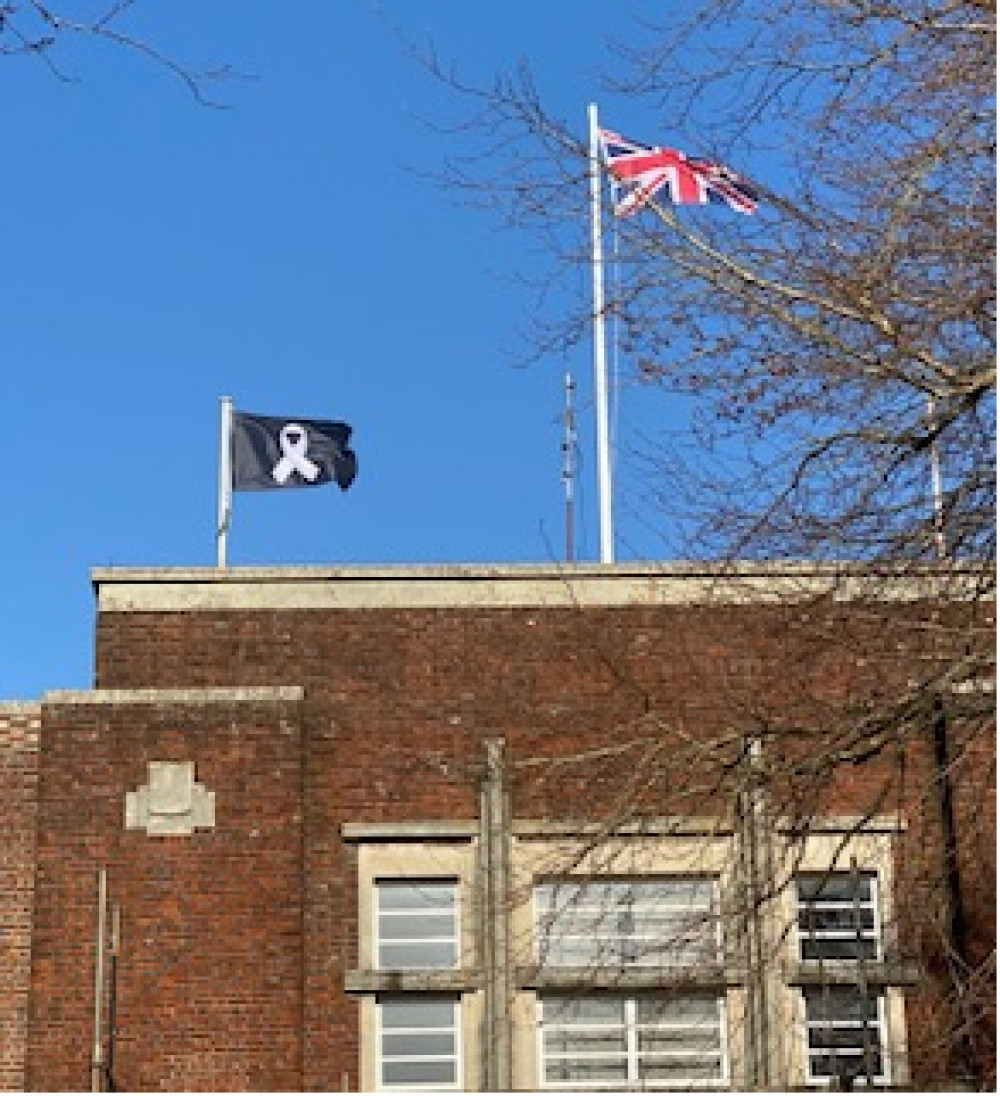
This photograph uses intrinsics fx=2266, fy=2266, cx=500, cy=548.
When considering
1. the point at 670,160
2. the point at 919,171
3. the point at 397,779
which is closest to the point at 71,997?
the point at 397,779

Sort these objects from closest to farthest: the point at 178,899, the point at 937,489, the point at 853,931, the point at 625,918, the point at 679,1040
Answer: the point at 937,489
the point at 625,918
the point at 178,899
the point at 679,1040
the point at 853,931

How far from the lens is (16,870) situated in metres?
19.0

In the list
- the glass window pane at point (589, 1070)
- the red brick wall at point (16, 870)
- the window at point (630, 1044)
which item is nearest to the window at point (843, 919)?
the window at point (630, 1044)

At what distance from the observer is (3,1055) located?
60.3 ft

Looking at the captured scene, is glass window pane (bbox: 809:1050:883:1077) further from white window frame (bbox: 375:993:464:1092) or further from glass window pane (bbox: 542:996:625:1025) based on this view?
white window frame (bbox: 375:993:464:1092)

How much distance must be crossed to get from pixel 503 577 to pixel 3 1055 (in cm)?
580

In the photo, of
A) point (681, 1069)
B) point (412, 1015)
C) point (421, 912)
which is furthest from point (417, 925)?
point (681, 1069)

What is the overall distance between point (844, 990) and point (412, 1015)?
3.63 m

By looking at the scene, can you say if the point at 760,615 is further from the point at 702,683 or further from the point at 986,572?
the point at 986,572

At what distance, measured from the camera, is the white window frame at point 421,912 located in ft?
61.7

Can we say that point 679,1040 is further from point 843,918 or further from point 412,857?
point 412,857

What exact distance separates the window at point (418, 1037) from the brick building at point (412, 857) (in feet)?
0.07

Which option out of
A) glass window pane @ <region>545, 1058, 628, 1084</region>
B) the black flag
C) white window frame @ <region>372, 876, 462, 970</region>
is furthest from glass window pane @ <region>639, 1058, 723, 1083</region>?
the black flag

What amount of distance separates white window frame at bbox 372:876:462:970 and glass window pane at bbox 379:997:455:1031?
284 millimetres
